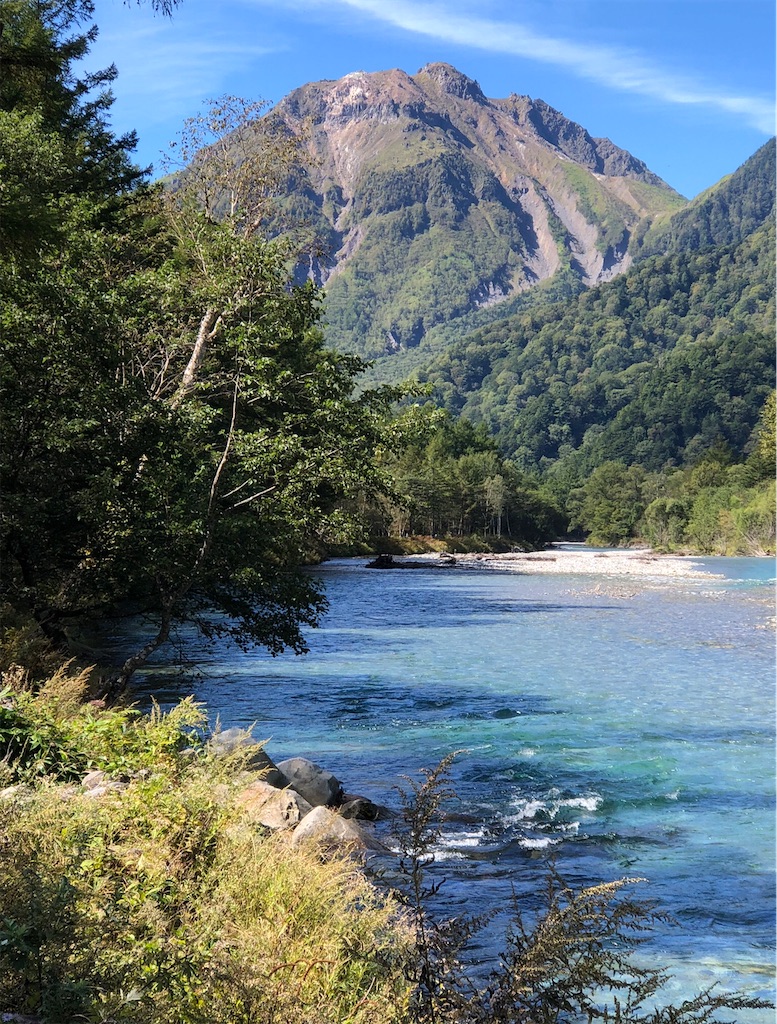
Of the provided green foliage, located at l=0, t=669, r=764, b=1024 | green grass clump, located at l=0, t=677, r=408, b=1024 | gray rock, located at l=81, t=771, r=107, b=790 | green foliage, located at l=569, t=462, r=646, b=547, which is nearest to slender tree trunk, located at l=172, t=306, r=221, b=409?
gray rock, located at l=81, t=771, r=107, b=790

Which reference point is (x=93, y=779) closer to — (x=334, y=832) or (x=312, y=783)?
(x=334, y=832)

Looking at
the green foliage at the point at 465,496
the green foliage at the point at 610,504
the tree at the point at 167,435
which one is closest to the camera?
the tree at the point at 167,435

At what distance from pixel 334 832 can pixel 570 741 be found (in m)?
7.92

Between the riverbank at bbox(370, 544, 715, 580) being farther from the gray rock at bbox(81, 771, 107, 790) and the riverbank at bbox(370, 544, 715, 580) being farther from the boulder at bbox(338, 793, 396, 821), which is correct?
the gray rock at bbox(81, 771, 107, 790)

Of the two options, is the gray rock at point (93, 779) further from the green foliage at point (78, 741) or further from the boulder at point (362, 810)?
the boulder at point (362, 810)

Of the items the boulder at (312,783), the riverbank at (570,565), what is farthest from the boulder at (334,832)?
the riverbank at (570,565)

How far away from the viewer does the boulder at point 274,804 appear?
8359 mm

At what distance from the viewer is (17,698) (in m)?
8.28

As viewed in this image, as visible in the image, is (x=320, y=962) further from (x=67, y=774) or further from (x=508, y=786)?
(x=508, y=786)

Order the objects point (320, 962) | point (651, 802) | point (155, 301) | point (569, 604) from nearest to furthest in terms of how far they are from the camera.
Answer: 1. point (320, 962)
2. point (651, 802)
3. point (155, 301)
4. point (569, 604)

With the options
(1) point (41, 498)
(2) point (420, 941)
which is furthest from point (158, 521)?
(2) point (420, 941)

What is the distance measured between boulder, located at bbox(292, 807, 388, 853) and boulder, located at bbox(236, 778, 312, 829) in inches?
5.3

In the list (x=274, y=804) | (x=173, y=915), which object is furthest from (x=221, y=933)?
(x=274, y=804)

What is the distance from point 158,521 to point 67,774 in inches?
234
